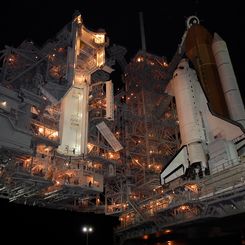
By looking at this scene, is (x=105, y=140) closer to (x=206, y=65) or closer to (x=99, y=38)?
(x=99, y=38)

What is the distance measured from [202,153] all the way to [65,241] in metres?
25.1

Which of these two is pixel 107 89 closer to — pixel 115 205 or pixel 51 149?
pixel 51 149

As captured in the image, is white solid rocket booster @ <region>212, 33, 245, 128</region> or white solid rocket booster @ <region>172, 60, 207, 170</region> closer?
white solid rocket booster @ <region>172, 60, 207, 170</region>

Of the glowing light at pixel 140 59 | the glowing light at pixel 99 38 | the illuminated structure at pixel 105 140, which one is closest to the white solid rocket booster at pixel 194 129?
the illuminated structure at pixel 105 140

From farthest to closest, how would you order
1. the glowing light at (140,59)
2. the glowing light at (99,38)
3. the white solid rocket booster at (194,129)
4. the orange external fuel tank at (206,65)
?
1. the glowing light at (140,59)
2. the glowing light at (99,38)
3. the orange external fuel tank at (206,65)
4. the white solid rocket booster at (194,129)

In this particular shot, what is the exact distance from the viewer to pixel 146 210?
34.2 m

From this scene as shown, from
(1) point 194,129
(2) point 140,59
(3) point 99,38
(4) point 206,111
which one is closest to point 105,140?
(1) point 194,129

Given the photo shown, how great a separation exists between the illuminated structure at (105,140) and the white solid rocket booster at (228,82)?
12 cm

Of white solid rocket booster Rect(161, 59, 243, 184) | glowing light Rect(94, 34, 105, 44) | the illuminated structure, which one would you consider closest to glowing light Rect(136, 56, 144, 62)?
the illuminated structure

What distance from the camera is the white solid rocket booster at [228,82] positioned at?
31.5 metres

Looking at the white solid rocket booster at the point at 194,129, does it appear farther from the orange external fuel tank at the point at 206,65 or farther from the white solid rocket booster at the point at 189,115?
the orange external fuel tank at the point at 206,65

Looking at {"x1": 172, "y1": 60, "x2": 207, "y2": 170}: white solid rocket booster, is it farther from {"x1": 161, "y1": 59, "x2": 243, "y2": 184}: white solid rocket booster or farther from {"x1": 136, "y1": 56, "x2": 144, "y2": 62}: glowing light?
{"x1": 136, "y1": 56, "x2": 144, "y2": 62}: glowing light

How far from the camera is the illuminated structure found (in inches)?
1091

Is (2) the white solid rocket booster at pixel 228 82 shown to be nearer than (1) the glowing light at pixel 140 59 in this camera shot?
Yes
